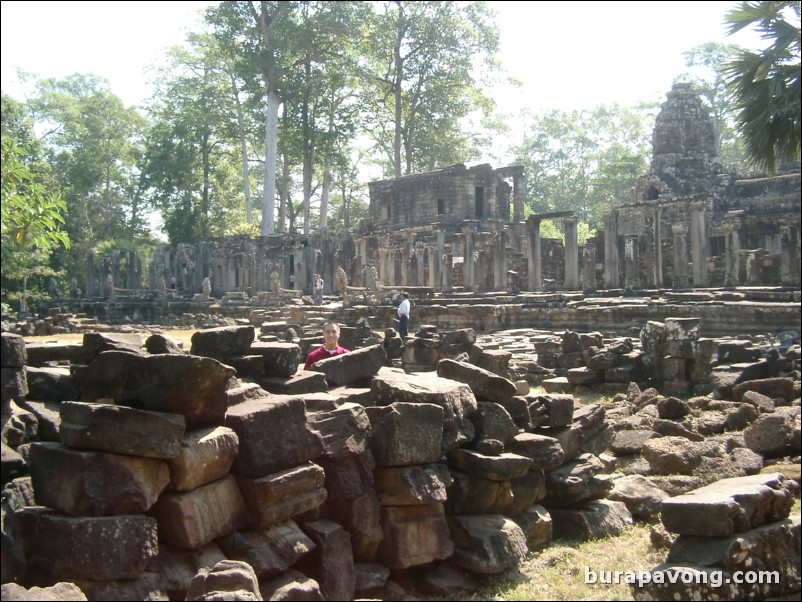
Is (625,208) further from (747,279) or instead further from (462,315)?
(462,315)

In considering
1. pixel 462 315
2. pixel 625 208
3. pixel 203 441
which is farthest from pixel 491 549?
pixel 625 208

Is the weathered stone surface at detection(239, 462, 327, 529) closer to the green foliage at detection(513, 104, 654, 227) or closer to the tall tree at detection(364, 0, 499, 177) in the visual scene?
the tall tree at detection(364, 0, 499, 177)

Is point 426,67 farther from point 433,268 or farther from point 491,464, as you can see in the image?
point 491,464

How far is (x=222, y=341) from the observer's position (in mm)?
5621

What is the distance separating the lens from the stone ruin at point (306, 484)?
3.86 m

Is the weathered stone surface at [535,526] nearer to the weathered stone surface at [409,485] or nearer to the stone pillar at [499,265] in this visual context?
the weathered stone surface at [409,485]

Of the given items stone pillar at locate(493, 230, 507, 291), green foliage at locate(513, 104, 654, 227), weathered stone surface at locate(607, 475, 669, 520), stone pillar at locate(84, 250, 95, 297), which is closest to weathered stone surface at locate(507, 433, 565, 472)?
weathered stone surface at locate(607, 475, 669, 520)

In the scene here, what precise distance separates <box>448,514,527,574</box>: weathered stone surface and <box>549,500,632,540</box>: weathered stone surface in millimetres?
782

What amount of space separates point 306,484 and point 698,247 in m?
22.1

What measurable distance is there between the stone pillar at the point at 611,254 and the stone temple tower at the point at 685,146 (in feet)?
34.8

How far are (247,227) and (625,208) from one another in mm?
23287

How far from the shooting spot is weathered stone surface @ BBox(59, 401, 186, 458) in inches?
155

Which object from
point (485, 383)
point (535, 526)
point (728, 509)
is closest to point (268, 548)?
point (535, 526)

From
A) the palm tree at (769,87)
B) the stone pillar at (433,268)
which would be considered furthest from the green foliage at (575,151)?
the palm tree at (769,87)
